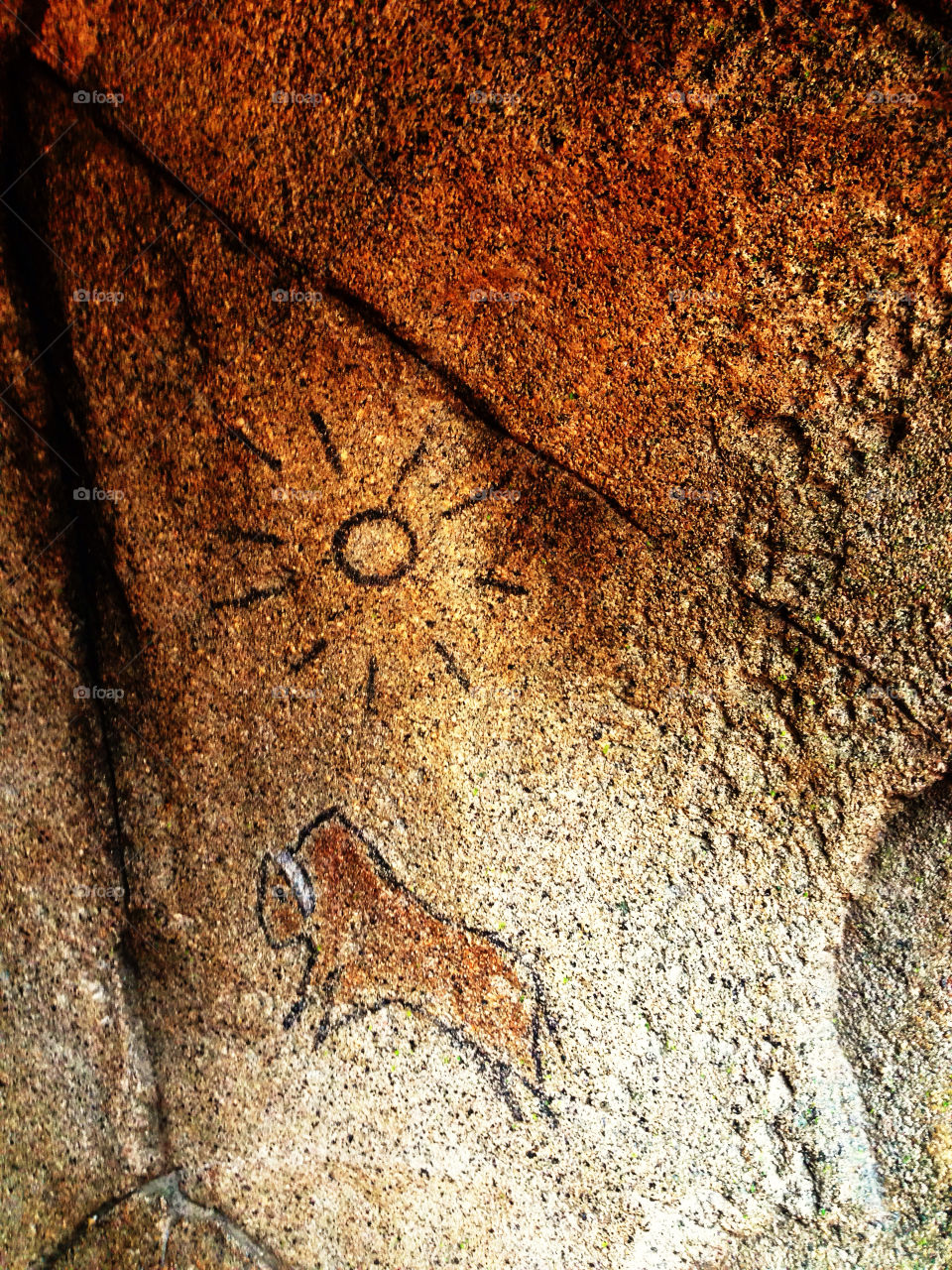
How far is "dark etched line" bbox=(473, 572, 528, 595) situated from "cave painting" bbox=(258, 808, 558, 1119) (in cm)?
46

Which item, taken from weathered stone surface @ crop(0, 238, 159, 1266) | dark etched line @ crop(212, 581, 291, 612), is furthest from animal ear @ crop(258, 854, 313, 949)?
dark etched line @ crop(212, 581, 291, 612)

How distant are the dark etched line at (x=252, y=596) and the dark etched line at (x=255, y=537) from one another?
63 mm

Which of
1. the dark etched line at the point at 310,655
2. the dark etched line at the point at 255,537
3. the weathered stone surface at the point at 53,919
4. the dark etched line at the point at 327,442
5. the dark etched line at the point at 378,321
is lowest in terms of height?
the weathered stone surface at the point at 53,919

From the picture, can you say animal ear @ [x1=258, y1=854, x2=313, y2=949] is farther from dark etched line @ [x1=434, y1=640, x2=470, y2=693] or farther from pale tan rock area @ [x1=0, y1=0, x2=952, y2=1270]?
dark etched line @ [x1=434, y1=640, x2=470, y2=693]

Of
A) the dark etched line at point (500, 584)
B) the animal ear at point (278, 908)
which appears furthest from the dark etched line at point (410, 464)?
the animal ear at point (278, 908)

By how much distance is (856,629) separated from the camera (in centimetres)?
117

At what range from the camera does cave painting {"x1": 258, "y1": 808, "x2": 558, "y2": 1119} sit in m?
1.39

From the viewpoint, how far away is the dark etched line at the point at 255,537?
1.33 m

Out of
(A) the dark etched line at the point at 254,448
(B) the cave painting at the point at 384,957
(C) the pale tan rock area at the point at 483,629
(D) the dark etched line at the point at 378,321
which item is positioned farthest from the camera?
(B) the cave painting at the point at 384,957

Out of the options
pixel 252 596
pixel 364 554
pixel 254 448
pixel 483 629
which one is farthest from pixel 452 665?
pixel 254 448

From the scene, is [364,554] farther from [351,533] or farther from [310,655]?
[310,655]

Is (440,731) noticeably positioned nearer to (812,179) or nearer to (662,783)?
(662,783)

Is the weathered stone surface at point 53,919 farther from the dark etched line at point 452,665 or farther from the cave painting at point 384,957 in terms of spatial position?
the dark etched line at point 452,665

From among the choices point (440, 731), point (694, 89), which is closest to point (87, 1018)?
point (440, 731)
